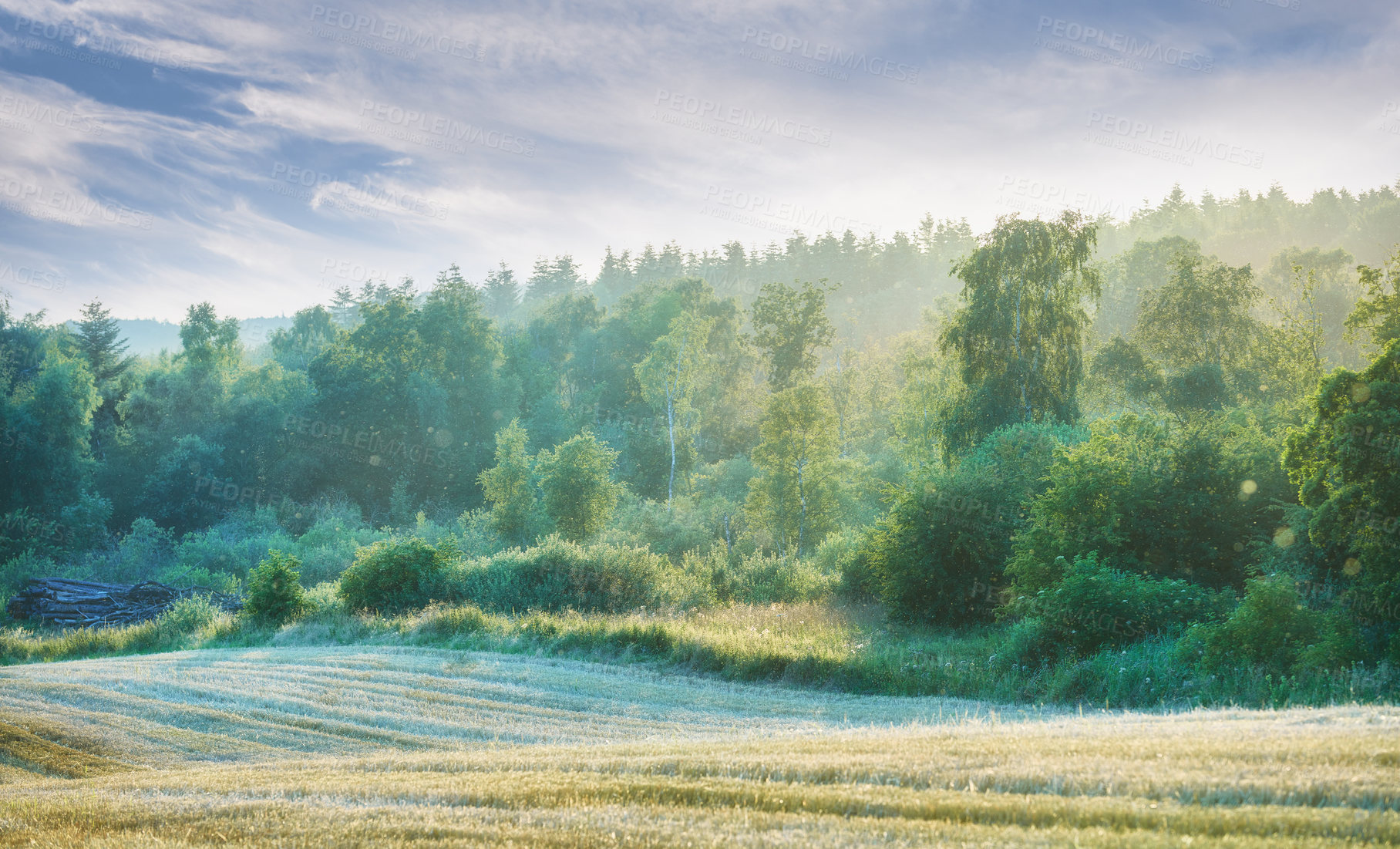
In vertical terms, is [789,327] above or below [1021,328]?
above

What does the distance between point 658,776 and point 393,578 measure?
20405 mm

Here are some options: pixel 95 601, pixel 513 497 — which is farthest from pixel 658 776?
pixel 513 497

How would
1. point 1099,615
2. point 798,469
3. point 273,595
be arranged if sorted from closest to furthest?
point 1099,615 → point 273,595 → point 798,469

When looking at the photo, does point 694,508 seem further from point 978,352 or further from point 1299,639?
point 1299,639

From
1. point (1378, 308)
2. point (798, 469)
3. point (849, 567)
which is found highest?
point (1378, 308)

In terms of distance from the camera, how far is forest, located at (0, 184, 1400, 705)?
1441 centimetres

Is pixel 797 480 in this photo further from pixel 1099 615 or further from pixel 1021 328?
pixel 1099 615

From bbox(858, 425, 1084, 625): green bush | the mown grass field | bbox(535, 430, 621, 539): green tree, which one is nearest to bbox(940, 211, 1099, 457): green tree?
bbox(858, 425, 1084, 625): green bush

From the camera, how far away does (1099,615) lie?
594 inches

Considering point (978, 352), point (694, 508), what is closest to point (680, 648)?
point (978, 352)

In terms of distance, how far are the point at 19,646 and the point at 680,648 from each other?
17886 millimetres

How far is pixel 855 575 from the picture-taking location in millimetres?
27422

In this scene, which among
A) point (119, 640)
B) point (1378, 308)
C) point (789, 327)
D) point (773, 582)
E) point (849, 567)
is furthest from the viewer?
point (789, 327)

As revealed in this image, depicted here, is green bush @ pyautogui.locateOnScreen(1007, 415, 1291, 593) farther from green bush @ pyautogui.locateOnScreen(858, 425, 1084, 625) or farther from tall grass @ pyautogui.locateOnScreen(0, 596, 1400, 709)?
tall grass @ pyautogui.locateOnScreen(0, 596, 1400, 709)
